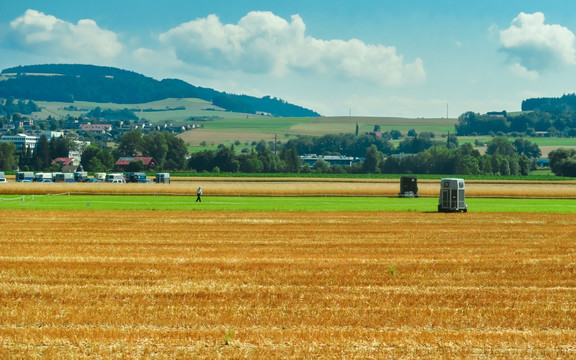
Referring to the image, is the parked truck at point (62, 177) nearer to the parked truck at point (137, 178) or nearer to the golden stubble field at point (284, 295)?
the parked truck at point (137, 178)

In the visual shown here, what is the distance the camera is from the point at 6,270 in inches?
899

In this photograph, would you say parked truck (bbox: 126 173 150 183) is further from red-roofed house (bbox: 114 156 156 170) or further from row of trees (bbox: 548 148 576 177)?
row of trees (bbox: 548 148 576 177)

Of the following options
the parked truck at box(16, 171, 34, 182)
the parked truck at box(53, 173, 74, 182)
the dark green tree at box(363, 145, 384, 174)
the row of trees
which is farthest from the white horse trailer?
the dark green tree at box(363, 145, 384, 174)

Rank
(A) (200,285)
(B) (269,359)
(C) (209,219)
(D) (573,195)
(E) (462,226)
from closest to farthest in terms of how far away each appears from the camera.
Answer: (B) (269,359)
(A) (200,285)
(E) (462,226)
(C) (209,219)
(D) (573,195)

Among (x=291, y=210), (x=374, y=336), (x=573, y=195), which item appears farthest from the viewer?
(x=573, y=195)

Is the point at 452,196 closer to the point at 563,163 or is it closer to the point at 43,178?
the point at 43,178

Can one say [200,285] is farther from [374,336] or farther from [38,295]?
[374,336]

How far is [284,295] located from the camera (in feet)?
63.1

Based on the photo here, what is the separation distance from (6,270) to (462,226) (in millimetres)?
25273

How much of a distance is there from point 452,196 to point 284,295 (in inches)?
1525

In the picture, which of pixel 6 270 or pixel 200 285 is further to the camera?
pixel 6 270

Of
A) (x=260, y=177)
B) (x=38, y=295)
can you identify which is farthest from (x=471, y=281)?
(x=260, y=177)

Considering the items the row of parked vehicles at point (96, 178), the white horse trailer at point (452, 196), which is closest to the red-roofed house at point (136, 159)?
the row of parked vehicles at point (96, 178)

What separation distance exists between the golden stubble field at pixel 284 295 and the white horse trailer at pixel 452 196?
2039 centimetres
